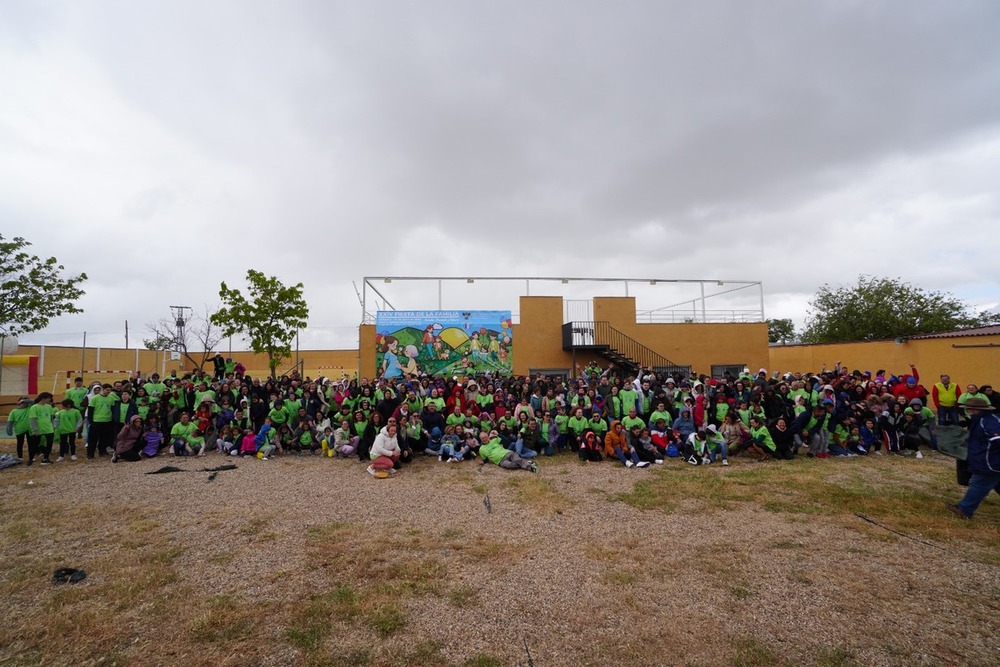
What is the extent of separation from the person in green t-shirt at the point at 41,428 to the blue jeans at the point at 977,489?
51.6 ft

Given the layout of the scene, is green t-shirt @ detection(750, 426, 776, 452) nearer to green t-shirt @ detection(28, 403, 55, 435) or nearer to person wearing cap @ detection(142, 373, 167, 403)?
person wearing cap @ detection(142, 373, 167, 403)

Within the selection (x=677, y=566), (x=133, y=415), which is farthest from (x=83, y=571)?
(x=133, y=415)

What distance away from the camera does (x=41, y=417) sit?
31.6ft

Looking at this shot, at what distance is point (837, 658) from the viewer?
127 inches

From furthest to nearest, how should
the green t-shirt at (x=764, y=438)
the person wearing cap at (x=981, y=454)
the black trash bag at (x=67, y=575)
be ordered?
1. the green t-shirt at (x=764, y=438)
2. the person wearing cap at (x=981, y=454)
3. the black trash bag at (x=67, y=575)

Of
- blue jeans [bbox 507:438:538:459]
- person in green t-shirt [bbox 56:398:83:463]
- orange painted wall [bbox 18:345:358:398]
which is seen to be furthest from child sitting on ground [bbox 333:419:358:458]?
orange painted wall [bbox 18:345:358:398]

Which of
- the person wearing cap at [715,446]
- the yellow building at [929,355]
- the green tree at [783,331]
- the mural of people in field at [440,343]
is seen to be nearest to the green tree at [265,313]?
the mural of people in field at [440,343]

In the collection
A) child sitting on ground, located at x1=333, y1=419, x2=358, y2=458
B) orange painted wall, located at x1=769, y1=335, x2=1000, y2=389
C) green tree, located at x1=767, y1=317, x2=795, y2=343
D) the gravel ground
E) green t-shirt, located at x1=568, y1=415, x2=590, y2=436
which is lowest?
the gravel ground

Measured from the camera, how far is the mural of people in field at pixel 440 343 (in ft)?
69.2

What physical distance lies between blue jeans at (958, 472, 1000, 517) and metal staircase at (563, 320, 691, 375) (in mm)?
15104

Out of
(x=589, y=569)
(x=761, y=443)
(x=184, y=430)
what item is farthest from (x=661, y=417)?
(x=184, y=430)

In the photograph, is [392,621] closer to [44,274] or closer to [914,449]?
[914,449]

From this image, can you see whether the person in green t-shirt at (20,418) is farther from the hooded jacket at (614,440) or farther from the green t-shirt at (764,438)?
the green t-shirt at (764,438)

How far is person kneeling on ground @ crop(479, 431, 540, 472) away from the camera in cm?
940
